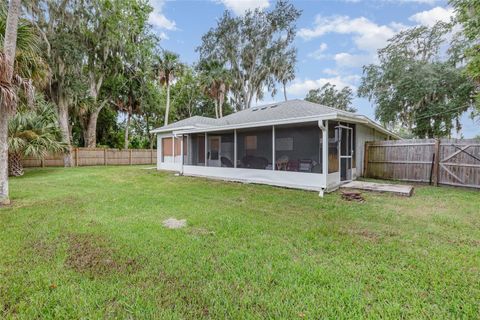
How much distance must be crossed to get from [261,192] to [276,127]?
2341mm

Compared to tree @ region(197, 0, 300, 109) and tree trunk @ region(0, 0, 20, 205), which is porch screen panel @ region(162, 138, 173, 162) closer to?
tree trunk @ region(0, 0, 20, 205)

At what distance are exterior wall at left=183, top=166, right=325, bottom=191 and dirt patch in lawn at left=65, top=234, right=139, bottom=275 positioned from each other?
555 cm

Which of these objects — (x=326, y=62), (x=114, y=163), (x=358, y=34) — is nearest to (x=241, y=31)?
(x=326, y=62)

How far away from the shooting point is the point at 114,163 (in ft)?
59.8

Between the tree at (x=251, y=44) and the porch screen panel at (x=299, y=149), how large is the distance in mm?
16889

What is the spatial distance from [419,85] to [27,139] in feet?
72.7

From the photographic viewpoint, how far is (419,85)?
15.8 m

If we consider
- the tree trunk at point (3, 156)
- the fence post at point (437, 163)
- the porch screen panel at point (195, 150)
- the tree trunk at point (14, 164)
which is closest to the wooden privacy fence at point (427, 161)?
the fence post at point (437, 163)

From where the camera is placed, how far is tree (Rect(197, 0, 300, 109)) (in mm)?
21766

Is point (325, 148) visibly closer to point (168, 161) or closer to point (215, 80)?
point (168, 161)

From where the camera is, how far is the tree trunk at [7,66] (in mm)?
5018

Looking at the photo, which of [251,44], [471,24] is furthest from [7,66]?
[251,44]

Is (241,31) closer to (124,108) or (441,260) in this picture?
(124,108)

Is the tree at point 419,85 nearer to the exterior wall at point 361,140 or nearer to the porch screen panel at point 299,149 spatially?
the exterior wall at point 361,140
